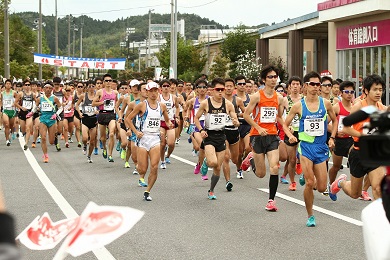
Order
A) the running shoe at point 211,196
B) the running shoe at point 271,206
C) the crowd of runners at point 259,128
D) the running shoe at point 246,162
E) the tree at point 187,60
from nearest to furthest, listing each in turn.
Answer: the crowd of runners at point 259,128 → the running shoe at point 271,206 → the running shoe at point 211,196 → the running shoe at point 246,162 → the tree at point 187,60

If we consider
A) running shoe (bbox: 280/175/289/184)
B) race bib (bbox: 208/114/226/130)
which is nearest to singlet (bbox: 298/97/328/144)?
race bib (bbox: 208/114/226/130)

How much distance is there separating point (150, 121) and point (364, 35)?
2717cm

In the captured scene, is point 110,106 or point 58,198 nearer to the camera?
point 58,198

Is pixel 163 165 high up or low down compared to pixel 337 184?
down

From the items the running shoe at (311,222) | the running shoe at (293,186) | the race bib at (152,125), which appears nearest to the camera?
the running shoe at (311,222)

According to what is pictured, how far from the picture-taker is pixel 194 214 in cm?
1152

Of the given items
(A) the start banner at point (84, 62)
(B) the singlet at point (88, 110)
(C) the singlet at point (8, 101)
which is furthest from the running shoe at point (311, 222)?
(A) the start banner at point (84, 62)

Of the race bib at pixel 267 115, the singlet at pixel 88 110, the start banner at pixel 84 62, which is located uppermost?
the start banner at pixel 84 62

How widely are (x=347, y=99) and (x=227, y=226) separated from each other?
406cm

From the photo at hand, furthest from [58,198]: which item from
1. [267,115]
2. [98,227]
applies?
[98,227]

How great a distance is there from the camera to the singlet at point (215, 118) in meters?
13.8

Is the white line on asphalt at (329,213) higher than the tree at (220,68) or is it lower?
lower

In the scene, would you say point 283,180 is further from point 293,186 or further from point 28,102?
point 28,102

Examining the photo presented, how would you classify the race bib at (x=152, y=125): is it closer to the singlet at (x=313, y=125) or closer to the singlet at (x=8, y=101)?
the singlet at (x=313, y=125)
